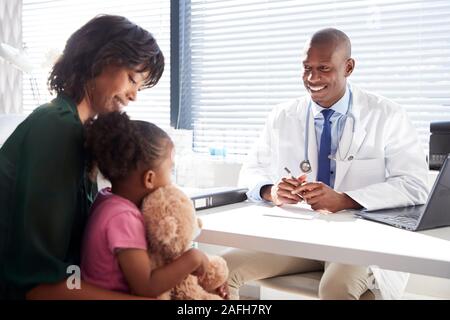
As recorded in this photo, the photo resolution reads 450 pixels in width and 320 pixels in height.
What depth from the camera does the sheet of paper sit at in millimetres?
1421

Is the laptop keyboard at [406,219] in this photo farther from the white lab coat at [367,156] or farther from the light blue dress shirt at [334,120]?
the light blue dress shirt at [334,120]

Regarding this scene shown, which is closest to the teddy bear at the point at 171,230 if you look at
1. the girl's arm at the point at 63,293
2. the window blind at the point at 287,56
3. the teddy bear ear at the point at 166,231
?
the teddy bear ear at the point at 166,231

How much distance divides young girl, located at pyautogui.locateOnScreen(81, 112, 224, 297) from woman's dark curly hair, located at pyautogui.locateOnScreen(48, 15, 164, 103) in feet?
0.44

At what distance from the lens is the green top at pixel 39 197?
3.04 feet

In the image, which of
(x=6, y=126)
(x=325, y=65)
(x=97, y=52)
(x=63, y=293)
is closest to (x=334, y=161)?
(x=325, y=65)

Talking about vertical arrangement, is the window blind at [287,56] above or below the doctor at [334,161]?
above

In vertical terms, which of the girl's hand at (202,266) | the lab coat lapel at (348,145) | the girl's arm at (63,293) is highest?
the lab coat lapel at (348,145)

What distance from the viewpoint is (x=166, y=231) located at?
0.96m

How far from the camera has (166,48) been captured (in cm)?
332

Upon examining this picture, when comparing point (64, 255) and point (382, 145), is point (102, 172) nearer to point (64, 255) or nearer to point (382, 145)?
point (64, 255)

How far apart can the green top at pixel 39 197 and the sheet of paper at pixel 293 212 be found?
0.64 meters

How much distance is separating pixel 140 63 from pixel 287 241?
53 centimetres

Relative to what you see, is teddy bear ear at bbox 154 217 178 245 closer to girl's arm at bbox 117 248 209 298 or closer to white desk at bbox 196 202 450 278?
girl's arm at bbox 117 248 209 298

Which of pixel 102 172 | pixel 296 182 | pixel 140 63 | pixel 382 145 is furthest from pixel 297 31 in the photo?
pixel 102 172
